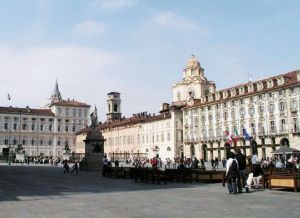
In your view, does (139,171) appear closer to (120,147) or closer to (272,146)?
(272,146)

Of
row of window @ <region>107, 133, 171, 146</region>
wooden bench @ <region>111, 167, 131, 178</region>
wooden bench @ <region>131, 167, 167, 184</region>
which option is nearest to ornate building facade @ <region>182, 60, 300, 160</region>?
row of window @ <region>107, 133, 171, 146</region>

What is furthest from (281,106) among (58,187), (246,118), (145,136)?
(58,187)

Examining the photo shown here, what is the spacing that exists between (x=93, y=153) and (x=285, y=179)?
100ft

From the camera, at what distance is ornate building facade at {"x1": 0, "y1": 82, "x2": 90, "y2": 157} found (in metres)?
118

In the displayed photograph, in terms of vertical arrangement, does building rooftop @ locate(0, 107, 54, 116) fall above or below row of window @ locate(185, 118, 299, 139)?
above

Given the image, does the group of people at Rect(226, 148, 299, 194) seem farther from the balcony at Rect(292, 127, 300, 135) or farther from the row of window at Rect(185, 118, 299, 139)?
the row of window at Rect(185, 118, 299, 139)

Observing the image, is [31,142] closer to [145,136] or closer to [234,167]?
[145,136]

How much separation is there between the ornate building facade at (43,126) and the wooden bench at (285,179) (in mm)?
106966

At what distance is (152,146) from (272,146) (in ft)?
117

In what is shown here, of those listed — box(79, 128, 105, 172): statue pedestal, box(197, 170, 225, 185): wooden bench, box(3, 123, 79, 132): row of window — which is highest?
box(3, 123, 79, 132): row of window

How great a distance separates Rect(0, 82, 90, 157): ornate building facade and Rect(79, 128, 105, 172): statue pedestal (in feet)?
253

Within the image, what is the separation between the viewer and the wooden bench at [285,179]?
16230mm

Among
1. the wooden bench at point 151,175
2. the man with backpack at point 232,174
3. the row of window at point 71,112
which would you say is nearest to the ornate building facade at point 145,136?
the row of window at point 71,112

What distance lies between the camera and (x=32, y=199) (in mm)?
13414
